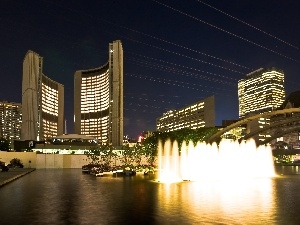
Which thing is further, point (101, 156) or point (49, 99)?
point (49, 99)

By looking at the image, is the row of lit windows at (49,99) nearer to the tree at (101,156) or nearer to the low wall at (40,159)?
the tree at (101,156)

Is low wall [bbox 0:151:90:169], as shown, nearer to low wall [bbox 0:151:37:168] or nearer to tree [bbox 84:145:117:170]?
low wall [bbox 0:151:37:168]

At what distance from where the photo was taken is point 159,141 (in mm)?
92562

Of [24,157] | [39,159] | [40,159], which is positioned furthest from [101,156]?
[24,157]

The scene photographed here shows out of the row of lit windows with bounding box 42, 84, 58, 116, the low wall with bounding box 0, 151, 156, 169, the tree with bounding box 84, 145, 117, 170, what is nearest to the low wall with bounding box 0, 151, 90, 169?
the low wall with bounding box 0, 151, 156, 169

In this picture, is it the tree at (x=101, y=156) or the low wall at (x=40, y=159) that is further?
the tree at (x=101, y=156)

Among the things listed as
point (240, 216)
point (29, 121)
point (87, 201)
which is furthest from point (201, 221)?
point (29, 121)

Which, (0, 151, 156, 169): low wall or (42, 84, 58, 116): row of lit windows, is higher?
(42, 84, 58, 116): row of lit windows

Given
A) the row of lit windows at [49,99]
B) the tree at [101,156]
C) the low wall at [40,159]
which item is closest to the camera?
the low wall at [40,159]

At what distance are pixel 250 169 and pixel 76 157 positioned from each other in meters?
40.6

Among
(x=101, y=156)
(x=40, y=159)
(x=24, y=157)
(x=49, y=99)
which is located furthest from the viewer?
(x=49, y=99)

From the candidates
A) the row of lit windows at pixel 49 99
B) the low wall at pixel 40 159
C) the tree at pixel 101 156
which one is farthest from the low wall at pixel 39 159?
the row of lit windows at pixel 49 99

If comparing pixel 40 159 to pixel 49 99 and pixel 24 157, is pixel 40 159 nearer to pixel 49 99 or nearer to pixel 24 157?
pixel 24 157

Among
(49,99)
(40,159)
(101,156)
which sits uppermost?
(49,99)
